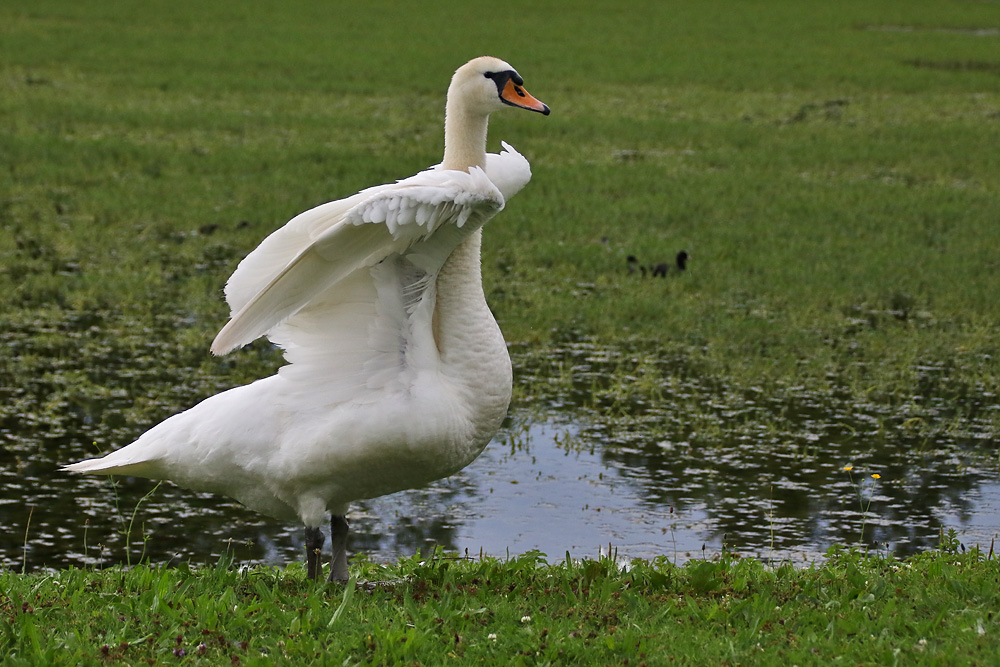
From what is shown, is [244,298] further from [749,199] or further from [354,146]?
[354,146]

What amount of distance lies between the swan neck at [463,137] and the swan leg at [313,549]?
5.13ft

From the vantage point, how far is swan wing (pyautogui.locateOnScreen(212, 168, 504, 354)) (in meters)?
4.34

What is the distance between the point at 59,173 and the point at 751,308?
8986 mm

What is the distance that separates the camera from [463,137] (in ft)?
18.1

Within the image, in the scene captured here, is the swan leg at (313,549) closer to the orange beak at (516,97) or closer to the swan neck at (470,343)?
the swan neck at (470,343)

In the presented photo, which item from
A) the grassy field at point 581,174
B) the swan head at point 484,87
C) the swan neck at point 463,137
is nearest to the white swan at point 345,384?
the swan neck at point 463,137

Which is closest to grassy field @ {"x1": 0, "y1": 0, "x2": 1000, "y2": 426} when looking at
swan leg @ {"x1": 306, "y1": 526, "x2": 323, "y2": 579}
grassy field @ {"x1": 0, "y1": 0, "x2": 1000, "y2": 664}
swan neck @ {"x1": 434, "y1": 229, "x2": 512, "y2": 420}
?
grassy field @ {"x1": 0, "y1": 0, "x2": 1000, "y2": 664}

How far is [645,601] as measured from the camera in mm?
4715

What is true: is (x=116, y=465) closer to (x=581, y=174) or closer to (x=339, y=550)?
(x=339, y=550)

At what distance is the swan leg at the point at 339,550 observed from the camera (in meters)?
5.08

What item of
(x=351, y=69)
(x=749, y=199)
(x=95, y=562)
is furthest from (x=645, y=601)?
(x=351, y=69)

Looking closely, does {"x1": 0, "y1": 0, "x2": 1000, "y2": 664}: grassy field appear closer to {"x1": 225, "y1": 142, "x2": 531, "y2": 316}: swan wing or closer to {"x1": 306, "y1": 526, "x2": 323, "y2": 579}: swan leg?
{"x1": 306, "y1": 526, "x2": 323, "y2": 579}: swan leg

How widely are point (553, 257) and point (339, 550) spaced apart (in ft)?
27.6

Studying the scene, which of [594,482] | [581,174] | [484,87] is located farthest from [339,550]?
[581,174]
